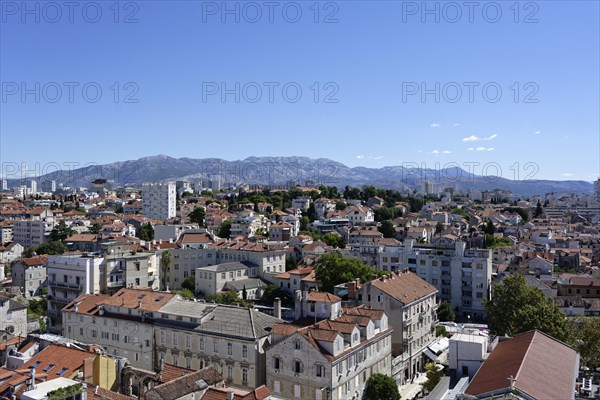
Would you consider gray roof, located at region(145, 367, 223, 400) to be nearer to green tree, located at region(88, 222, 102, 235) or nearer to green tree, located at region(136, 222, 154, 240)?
green tree, located at region(136, 222, 154, 240)

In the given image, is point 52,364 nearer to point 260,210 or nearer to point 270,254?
point 270,254

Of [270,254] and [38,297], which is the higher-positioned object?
[270,254]

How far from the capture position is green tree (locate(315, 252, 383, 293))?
1766 inches

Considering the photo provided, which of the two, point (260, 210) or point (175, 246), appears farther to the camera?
point (260, 210)

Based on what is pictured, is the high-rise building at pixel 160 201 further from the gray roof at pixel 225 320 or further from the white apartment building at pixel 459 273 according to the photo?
the gray roof at pixel 225 320

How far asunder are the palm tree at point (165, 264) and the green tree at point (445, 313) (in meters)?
27.9

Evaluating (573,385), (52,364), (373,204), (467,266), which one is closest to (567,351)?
(573,385)

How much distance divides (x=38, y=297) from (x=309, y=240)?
33.6 m

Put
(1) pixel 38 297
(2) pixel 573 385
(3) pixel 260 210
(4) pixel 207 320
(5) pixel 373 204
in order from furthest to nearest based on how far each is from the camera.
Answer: (5) pixel 373 204
(3) pixel 260 210
(1) pixel 38 297
(4) pixel 207 320
(2) pixel 573 385

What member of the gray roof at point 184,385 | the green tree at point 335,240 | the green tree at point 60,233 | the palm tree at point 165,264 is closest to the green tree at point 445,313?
the gray roof at point 184,385

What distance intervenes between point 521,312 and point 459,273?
725 inches

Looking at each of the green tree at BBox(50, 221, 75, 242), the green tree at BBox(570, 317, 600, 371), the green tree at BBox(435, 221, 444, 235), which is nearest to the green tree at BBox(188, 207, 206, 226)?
the green tree at BBox(50, 221, 75, 242)

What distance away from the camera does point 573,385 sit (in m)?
19.5

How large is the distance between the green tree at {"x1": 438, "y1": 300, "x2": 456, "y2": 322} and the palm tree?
27.9 metres
